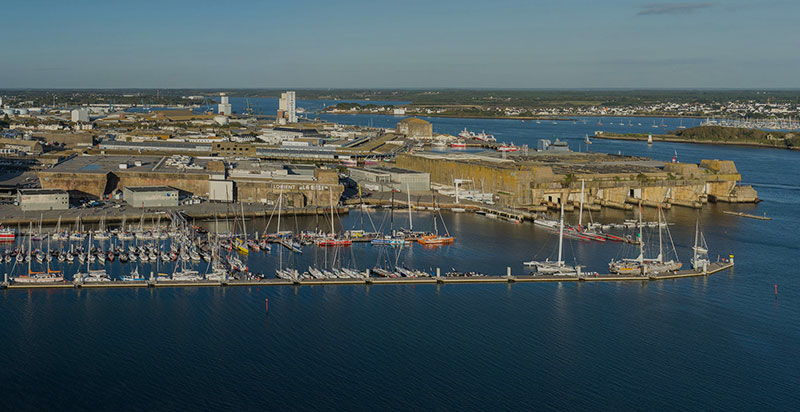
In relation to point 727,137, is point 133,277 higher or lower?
lower

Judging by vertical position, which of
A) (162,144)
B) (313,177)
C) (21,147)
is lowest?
(313,177)

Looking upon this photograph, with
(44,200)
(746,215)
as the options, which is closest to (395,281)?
(44,200)

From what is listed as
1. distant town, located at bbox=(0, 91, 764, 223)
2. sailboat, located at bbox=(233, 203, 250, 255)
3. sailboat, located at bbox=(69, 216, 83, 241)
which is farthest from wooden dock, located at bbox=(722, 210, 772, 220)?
sailboat, located at bbox=(69, 216, 83, 241)

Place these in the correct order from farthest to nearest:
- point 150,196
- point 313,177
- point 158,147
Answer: point 158,147 → point 313,177 → point 150,196

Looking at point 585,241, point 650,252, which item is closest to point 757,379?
point 650,252

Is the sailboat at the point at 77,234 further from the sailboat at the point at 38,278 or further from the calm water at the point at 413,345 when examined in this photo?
the calm water at the point at 413,345

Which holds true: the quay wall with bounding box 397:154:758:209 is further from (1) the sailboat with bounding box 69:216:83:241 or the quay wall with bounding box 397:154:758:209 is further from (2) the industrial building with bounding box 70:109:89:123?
(2) the industrial building with bounding box 70:109:89:123

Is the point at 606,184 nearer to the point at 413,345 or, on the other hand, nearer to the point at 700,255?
the point at 700,255
